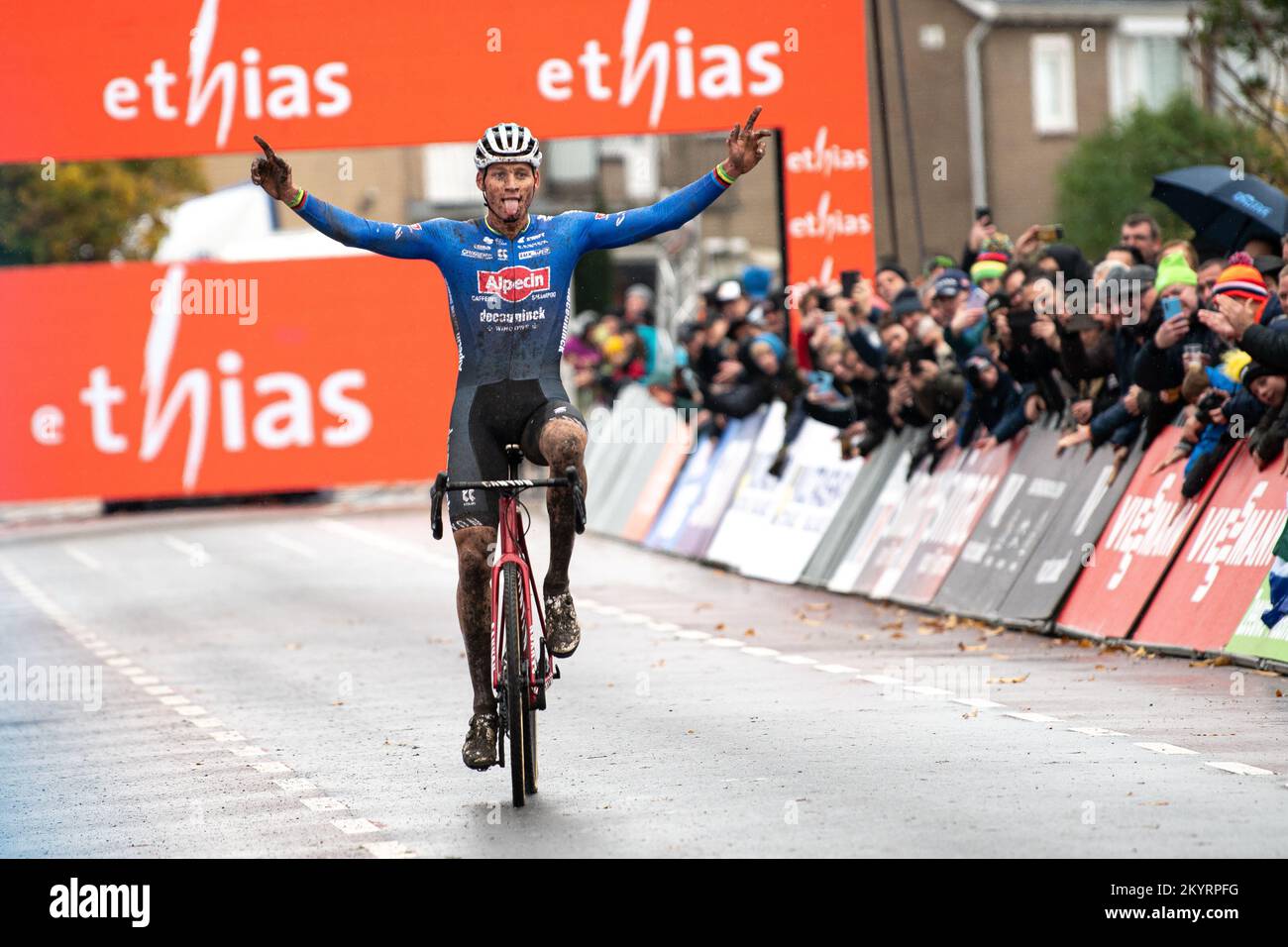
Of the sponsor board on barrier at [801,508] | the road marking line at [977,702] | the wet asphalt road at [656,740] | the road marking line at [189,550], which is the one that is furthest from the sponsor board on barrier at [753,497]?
the road marking line at [977,702]

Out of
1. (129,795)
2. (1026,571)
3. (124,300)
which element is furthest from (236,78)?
(129,795)

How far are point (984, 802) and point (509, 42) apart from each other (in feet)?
44.7

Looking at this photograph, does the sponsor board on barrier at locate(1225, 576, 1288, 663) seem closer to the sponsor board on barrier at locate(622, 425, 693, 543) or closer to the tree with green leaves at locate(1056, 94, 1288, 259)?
the sponsor board on barrier at locate(622, 425, 693, 543)

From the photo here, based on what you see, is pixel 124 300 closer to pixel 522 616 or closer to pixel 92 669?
pixel 92 669

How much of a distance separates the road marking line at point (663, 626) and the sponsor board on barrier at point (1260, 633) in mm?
5330

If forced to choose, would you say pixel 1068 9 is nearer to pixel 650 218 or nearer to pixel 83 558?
pixel 83 558

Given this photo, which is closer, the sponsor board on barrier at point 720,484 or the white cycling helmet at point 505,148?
the white cycling helmet at point 505,148

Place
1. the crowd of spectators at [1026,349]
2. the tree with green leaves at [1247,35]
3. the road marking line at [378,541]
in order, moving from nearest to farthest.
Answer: the crowd of spectators at [1026,349]
the tree with green leaves at [1247,35]
the road marking line at [378,541]

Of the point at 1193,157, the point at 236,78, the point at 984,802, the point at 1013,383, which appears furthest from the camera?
the point at 1193,157

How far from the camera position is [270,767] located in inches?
460

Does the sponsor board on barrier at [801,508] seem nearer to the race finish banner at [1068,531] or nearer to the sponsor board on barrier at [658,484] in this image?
the sponsor board on barrier at [658,484]

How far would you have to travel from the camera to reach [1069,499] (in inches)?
665

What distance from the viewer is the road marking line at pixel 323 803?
10117 mm

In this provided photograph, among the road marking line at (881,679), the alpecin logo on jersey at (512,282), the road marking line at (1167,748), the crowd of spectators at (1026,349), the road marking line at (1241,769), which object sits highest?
the alpecin logo on jersey at (512,282)
